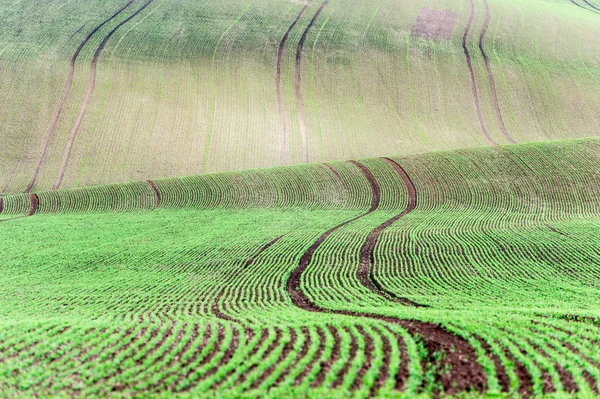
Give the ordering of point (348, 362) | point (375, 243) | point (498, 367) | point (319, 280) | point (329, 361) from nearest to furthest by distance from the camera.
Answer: point (498, 367)
point (348, 362)
point (329, 361)
point (319, 280)
point (375, 243)

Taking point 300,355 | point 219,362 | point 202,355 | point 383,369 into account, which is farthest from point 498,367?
point 202,355

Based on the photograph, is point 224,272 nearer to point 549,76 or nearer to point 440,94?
point 440,94

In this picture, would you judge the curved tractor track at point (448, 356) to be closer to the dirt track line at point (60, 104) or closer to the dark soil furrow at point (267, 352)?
the dark soil furrow at point (267, 352)

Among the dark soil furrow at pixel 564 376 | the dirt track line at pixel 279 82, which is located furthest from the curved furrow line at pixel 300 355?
the dirt track line at pixel 279 82

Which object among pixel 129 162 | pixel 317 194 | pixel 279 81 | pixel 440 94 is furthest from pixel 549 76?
pixel 129 162

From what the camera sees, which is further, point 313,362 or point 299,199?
point 299,199

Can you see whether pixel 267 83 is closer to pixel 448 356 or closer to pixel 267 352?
pixel 267 352

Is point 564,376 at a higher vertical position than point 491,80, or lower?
higher

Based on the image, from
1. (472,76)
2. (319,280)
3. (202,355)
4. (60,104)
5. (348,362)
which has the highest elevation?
(348,362)
